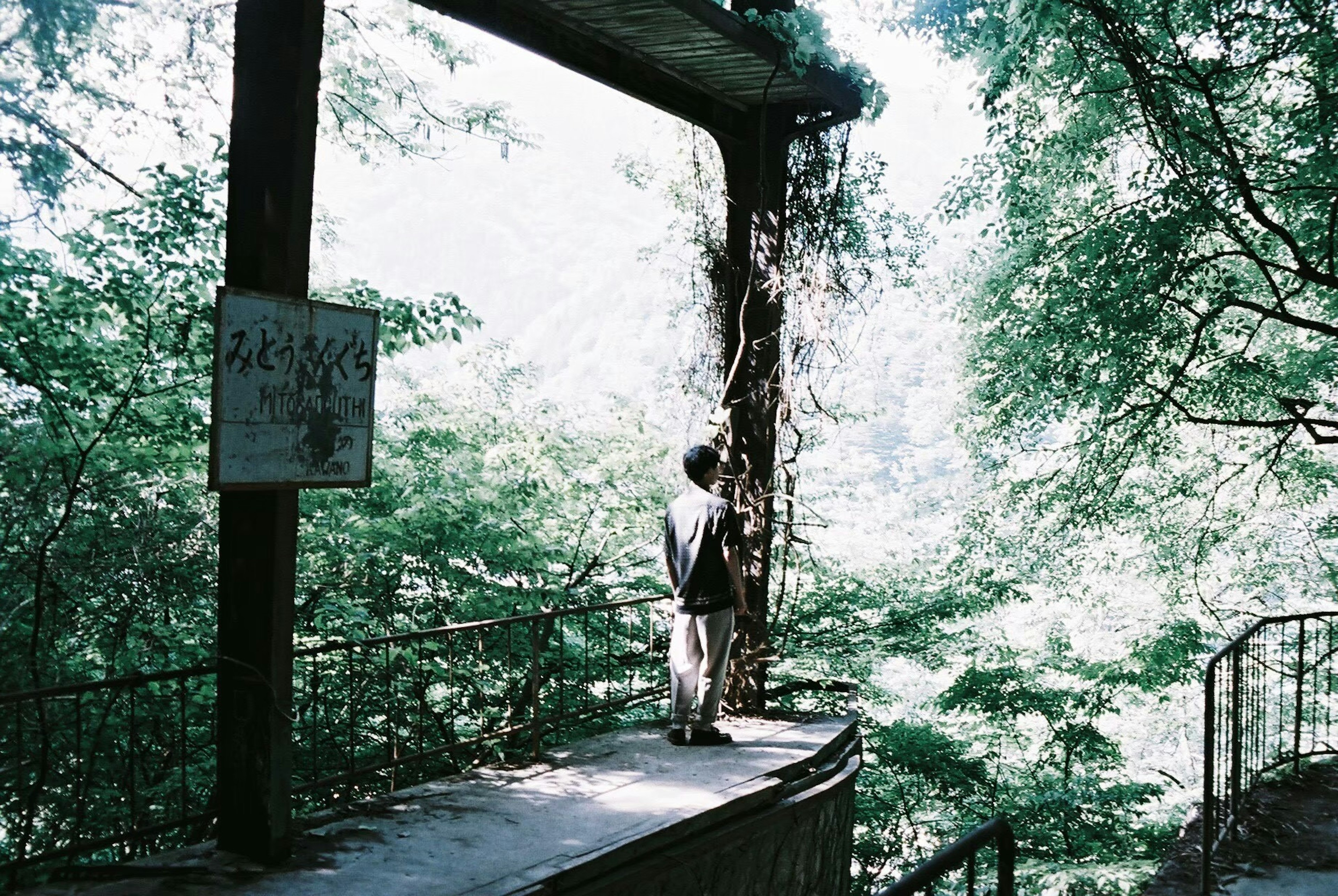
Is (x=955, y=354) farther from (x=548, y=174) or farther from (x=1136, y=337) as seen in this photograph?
(x=548, y=174)

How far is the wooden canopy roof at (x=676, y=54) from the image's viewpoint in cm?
→ 522

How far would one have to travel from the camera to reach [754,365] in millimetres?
6840

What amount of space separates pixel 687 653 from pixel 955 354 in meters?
7.69

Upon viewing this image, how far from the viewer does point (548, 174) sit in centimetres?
4706

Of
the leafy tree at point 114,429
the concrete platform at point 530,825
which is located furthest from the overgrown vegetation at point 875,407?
the concrete platform at point 530,825

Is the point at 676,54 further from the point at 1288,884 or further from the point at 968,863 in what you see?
the point at 1288,884

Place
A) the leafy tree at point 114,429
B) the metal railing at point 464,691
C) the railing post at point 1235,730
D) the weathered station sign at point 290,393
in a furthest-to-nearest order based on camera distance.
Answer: the metal railing at point 464,691
the leafy tree at point 114,429
the railing post at point 1235,730
the weathered station sign at point 290,393

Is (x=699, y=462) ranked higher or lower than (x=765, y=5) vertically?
lower

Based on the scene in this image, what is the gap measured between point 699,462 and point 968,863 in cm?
351

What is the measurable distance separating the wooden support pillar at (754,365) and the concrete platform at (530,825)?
2.46 ft

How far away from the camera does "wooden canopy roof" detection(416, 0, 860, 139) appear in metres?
5.22

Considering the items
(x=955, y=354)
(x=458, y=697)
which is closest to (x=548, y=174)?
(x=955, y=354)

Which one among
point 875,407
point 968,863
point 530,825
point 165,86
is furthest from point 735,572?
point 165,86

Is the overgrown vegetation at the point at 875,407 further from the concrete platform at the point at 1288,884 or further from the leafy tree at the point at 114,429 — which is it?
the concrete platform at the point at 1288,884
